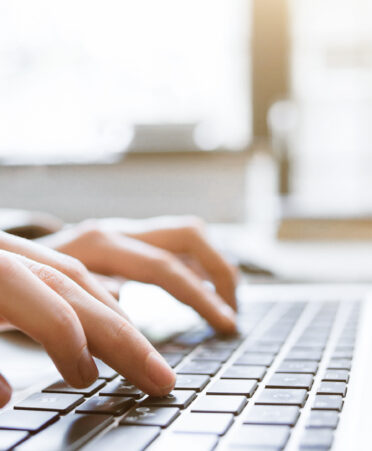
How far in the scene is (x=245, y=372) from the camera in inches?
16.7

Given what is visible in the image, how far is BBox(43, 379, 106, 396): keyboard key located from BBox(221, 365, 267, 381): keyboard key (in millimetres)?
79

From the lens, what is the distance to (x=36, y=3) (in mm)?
1813

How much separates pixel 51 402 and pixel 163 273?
0.94 feet

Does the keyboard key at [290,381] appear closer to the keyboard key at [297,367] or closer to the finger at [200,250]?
the keyboard key at [297,367]

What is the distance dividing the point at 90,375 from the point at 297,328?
0.87ft

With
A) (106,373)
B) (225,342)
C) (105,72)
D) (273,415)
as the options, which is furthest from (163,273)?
(105,72)

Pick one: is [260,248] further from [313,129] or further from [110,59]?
[313,129]

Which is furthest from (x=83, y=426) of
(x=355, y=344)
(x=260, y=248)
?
(x=260, y=248)

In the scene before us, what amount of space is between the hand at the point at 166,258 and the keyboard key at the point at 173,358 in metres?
0.10

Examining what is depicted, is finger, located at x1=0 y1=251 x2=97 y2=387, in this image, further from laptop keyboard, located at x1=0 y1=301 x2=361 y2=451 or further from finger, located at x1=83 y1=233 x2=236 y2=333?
finger, located at x1=83 y1=233 x2=236 y2=333

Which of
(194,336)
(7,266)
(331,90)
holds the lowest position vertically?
(194,336)

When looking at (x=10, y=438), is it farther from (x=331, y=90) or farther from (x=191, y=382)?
(x=331, y=90)

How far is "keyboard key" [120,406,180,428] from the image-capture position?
12.6 inches

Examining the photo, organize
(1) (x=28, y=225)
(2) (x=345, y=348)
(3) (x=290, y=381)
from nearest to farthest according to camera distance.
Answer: (3) (x=290, y=381) < (2) (x=345, y=348) < (1) (x=28, y=225)
